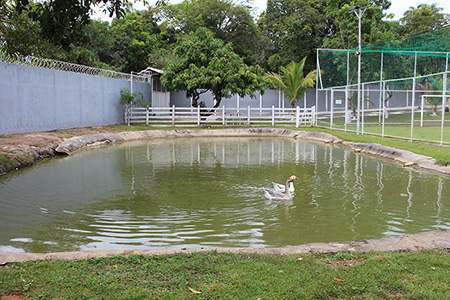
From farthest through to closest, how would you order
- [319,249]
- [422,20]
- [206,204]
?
[422,20] → [206,204] → [319,249]

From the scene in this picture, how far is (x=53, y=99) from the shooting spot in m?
19.1

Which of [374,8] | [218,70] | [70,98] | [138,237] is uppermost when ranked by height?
[374,8]

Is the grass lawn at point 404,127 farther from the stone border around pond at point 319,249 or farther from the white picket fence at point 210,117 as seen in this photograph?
the stone border around pond at point 319,249

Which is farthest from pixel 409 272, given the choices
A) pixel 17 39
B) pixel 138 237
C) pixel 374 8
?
pixel 374 8

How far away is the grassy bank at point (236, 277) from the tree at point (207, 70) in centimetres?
2107

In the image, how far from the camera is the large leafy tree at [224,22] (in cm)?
3794

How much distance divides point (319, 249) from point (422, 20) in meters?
39.2

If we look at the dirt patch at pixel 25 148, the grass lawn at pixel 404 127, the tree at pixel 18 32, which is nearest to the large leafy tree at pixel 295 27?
the grass lawn at pixel 404 127

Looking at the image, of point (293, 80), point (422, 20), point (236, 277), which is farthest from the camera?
point (422, 20)

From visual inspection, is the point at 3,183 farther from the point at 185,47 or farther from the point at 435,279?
the point at 185,47

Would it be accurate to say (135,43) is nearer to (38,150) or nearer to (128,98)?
(128,98)

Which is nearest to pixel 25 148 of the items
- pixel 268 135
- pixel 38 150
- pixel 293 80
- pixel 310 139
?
pixel 38 150

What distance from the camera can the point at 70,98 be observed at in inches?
809

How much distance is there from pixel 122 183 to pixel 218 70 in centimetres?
1686
